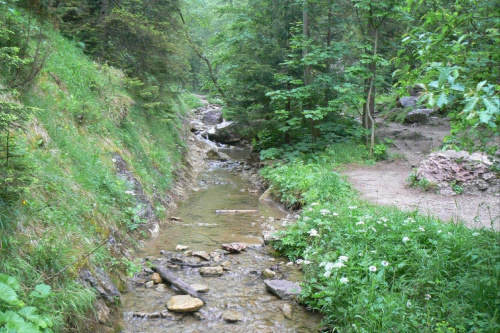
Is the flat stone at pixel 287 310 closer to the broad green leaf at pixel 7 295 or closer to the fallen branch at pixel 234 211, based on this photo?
the broad green leaf at pixel 7 295

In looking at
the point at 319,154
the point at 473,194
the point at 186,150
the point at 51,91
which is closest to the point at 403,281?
the point at 473,194

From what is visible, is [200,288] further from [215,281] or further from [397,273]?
[397,273]

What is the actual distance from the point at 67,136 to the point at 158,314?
3.82m

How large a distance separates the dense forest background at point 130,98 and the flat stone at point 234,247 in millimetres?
1704

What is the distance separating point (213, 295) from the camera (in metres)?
5.04

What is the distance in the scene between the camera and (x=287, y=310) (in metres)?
4.72

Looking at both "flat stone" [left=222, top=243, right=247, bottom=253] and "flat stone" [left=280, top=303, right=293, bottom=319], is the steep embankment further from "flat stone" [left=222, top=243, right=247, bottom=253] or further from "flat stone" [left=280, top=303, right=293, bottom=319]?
"flat stone" [left=280, top=303, right=293, bottom=319]

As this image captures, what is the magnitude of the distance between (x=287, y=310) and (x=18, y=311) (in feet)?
10.6

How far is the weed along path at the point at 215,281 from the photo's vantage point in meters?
4.41

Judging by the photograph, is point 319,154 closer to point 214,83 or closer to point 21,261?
point 214,83

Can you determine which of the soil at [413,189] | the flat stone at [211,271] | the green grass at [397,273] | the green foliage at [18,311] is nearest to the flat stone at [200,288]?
the flat stone at [211,271]

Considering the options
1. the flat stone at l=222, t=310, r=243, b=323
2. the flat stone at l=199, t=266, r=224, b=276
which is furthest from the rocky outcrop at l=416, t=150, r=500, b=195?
the flat stone at l=222, t=310, r=243, b=323

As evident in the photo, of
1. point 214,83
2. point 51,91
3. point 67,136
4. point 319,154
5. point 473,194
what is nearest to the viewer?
point 67,136

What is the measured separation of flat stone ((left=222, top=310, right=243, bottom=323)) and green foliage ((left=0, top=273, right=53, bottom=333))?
2.16 m
